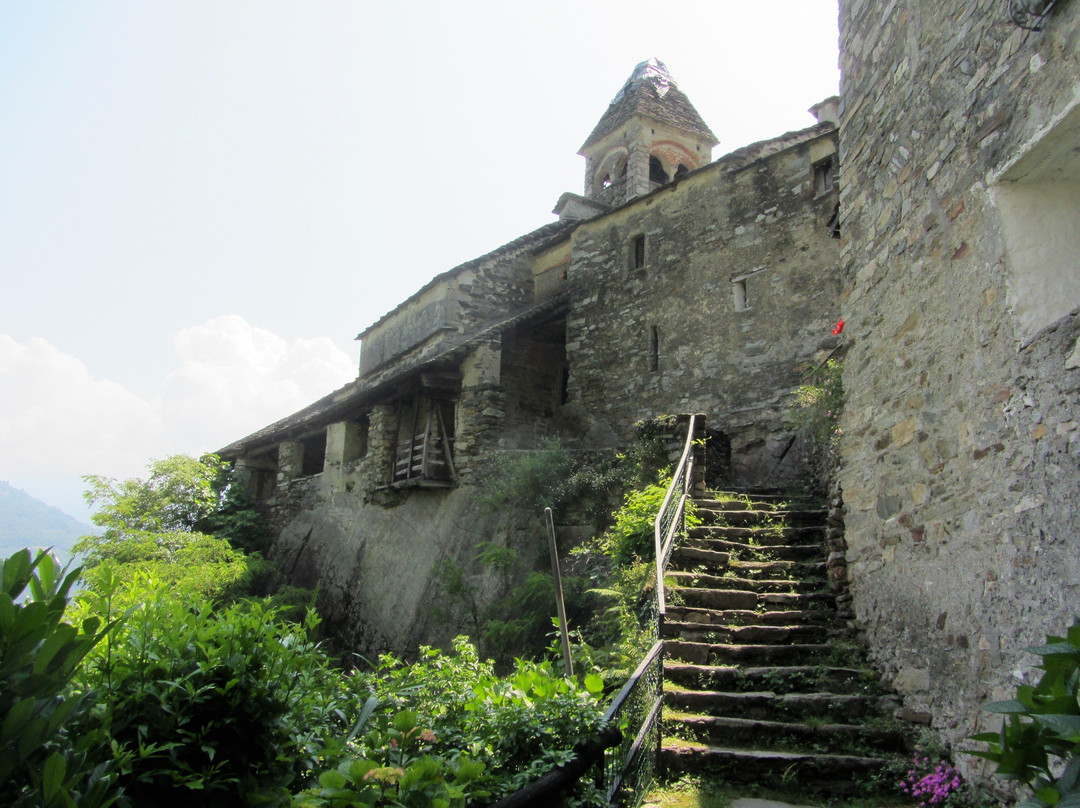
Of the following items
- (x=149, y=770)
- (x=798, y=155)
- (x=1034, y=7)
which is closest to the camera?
(x=149, y=770)

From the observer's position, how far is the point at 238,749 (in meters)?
2.61

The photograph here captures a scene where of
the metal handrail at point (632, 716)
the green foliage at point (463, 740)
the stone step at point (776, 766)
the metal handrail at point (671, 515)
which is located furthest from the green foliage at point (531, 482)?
the green foliage at point (463, 740)

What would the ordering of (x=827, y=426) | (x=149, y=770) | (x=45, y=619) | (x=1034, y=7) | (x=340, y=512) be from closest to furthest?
(x=45, y=619) → (x=149, y=770) → (x=1034, y=7) → (x=827, y=426) → (x=340, y=512)

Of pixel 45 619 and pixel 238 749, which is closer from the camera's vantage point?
pixel 45 619

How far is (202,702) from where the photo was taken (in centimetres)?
255

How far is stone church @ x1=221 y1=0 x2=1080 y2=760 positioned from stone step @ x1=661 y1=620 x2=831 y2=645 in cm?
55

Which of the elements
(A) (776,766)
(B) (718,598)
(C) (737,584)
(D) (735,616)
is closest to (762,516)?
(C) (737,584)

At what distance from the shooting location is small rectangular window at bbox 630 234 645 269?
15.4 meters

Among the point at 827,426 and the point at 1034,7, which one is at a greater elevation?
the point at 1034,7

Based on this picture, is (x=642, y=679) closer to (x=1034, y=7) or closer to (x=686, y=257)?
(x=1034, y=7)

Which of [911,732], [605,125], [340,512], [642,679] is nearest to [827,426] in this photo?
[911,732]

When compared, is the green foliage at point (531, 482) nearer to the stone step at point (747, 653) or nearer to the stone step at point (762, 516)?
the stone step at point (762, 516)

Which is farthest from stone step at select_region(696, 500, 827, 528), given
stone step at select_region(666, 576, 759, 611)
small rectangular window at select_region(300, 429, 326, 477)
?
small rectangular window at select_region(300, 429, 326, 477)

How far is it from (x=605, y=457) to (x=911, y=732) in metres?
7.16
